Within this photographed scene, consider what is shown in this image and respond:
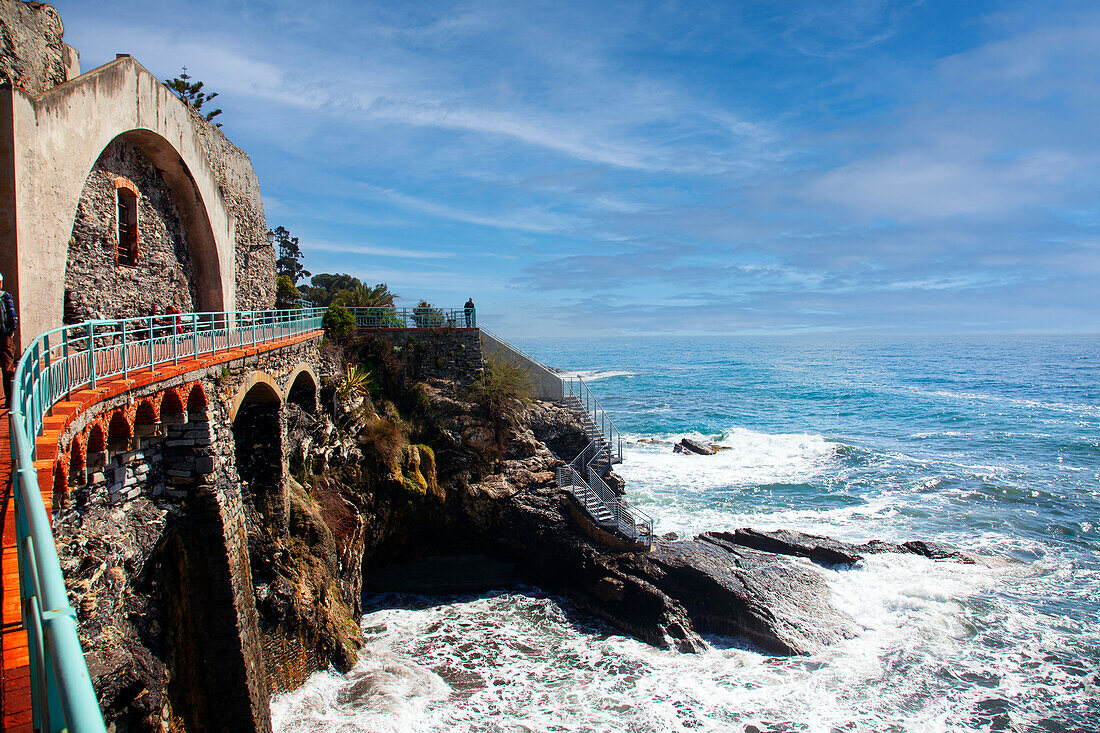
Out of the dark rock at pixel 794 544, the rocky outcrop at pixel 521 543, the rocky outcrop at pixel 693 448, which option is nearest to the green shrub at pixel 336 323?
the rocky outcrop at pixel 521 543

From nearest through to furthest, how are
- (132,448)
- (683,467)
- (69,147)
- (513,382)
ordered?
1. (132,448)
2. (69,147)
3. (513,382)
4. (683,467)

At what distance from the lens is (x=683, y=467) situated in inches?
1185

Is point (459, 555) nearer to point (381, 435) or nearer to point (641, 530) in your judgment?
point (381, 435)

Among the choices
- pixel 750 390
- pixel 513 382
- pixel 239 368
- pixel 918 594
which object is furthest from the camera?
pixel 750 390

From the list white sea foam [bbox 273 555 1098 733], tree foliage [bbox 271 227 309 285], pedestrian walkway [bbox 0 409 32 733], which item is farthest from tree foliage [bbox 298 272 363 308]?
pedestrian walkway [bbox 0 409 32 733]

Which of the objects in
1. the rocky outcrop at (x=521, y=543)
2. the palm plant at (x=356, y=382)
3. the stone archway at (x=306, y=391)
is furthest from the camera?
the palm plant at (x=356, y=382)

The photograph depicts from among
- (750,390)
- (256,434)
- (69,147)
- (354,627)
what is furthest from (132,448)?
(750,390)

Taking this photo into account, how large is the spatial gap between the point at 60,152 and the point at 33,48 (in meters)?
2.03

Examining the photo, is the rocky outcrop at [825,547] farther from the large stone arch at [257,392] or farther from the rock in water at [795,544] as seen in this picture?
the large stone arch at [257,392]

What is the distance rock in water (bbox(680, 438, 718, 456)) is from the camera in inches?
1292

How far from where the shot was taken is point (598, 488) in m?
20.5

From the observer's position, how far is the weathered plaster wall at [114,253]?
10852 millimetres

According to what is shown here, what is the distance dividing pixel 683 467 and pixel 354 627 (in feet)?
63.7

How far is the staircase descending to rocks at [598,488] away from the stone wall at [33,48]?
15.5 m
